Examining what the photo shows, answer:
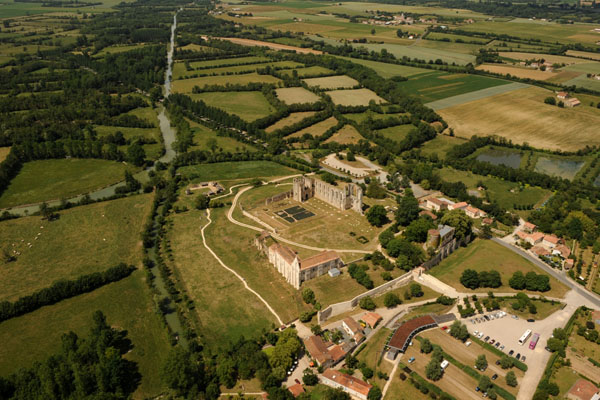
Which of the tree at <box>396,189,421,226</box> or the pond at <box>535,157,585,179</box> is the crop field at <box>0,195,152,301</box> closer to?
the tree at <box>396,189,421,226</box>

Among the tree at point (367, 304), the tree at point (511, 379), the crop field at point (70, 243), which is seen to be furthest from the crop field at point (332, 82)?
the tree at point (511, 379)

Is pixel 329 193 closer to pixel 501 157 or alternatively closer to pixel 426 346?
pixel 426 346

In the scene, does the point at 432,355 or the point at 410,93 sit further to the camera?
the point at 410,93

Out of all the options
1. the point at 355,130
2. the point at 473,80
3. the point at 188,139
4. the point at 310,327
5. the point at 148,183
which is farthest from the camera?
the point at 473,80

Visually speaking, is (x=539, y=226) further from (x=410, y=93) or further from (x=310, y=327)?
(x=410, y=93)

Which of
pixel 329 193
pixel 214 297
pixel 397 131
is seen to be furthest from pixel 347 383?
pixel 397 131

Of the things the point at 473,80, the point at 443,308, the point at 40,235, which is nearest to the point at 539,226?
the point at 443,308
